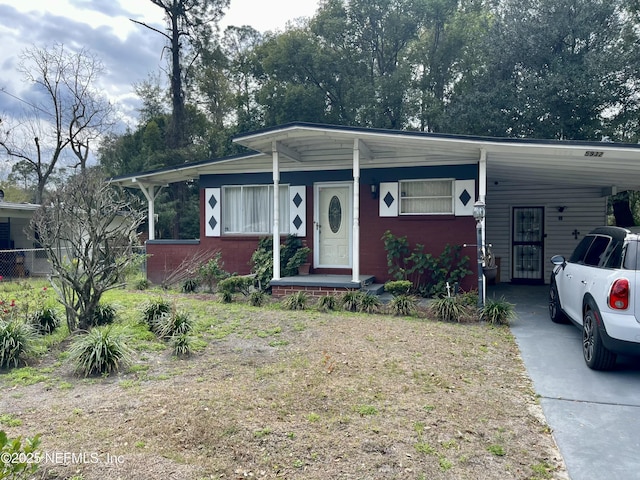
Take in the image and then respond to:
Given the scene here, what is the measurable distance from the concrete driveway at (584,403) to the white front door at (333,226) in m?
4.35

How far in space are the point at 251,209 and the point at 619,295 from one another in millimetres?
7983

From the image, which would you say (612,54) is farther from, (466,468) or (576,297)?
(466,468)

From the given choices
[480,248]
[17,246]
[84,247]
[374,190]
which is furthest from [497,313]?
[17,246]

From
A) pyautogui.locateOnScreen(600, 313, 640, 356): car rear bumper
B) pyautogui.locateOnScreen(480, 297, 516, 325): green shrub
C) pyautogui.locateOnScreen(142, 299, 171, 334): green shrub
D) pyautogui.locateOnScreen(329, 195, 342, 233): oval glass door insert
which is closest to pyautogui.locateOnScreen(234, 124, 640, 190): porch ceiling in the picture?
pyautogui.locateOnScreen(329, 195, 342, 233): oval glass door insert

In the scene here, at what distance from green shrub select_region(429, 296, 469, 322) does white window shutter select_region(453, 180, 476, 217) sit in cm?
234

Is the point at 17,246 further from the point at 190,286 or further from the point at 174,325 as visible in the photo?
the point at 174,325

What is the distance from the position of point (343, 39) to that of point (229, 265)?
44.0 feet

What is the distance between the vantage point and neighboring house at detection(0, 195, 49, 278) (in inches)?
544

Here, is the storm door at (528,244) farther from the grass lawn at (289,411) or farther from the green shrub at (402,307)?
the grass lawn at (289,411)

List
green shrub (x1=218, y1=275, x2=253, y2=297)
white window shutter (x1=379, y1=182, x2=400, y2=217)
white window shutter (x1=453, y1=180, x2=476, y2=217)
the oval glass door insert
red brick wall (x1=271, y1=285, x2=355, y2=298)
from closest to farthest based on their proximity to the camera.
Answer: red brick wall (x1=271, y1=285, x2=355, y2=298) < green shrub (x1=218, y1=275, x2=253, y2=297) < white window shutter (x1=453, y1=180, x2=476, y2=217) < white window shutter (x1=379, y1=182, x2=400, y2=217) < the oval glass door insert

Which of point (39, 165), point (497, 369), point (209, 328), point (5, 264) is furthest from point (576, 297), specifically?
point (39, 165)

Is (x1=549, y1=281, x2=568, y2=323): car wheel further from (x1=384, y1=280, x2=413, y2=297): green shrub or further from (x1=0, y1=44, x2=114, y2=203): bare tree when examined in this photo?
(x1=0, y1=44, x2=114, y2=203): bare tree

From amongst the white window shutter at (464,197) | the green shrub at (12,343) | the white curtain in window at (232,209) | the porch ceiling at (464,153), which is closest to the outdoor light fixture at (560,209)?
the porch ceiling at (464,153)

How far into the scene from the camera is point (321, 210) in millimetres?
10109
